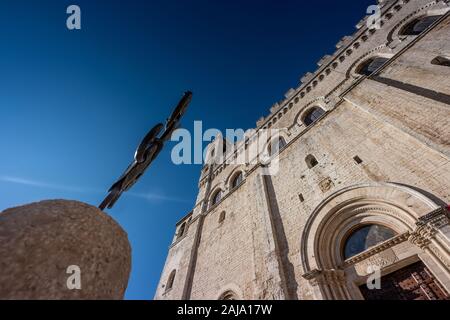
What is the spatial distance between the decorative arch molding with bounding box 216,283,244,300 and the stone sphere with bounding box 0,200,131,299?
678 cm

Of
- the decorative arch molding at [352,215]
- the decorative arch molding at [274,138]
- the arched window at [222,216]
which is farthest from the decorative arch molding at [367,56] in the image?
the arched window at [222,216]

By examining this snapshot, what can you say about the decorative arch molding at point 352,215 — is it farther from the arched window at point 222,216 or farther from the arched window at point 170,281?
the arched window at point 170,281

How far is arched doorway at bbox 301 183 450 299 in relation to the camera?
4488 mm

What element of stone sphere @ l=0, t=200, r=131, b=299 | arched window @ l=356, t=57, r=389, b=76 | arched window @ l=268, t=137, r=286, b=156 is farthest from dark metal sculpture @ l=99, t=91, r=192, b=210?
arched window @ l=356, t=57, r=389, b=76

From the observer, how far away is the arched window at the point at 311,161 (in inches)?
348

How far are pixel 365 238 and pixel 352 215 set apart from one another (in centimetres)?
66

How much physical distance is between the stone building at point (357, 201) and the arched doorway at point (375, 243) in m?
0.02

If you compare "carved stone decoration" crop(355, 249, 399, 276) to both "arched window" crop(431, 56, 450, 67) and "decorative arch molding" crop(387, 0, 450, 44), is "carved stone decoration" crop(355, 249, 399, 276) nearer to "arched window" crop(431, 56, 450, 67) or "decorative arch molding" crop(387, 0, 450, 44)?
"arched window" crop(431, 56, 450, 67)

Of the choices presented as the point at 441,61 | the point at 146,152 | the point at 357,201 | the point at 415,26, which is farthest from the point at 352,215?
the point at 415,26

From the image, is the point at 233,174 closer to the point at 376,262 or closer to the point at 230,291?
the point at 230,291

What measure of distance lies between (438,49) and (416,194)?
617 cm

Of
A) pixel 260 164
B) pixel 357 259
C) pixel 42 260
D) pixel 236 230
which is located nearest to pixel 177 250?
pixel 236 230

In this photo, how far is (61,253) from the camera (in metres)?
1.42

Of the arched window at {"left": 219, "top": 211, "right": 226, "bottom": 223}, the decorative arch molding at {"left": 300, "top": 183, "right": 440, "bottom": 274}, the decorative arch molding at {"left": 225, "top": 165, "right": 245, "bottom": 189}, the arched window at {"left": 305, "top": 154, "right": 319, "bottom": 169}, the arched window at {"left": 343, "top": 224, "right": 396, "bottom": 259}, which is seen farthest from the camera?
the decorative arch molding at {"left": 225, "top": 165, "right": 245, "bottom": 189}
